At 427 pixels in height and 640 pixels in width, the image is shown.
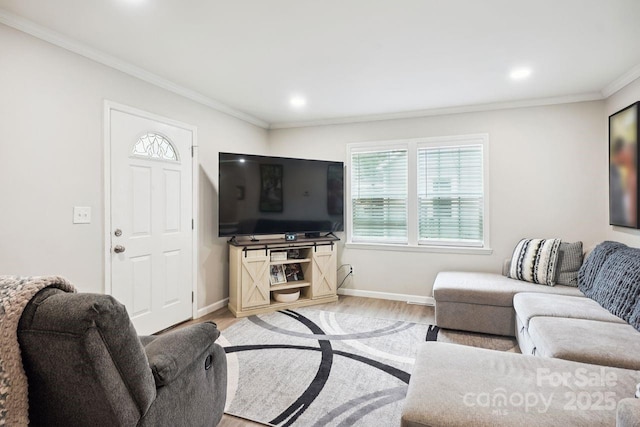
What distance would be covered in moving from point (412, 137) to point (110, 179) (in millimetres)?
3412

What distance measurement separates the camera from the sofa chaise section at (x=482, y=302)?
302 centimetres

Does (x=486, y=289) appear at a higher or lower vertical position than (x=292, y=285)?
higher

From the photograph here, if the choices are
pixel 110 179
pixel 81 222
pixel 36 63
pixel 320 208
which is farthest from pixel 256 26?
pixel 320 208

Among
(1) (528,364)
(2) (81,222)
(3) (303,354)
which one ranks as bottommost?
(3) (303,354)

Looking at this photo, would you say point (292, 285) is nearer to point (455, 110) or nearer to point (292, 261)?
point (292, 261)

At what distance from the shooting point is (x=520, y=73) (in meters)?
2.91

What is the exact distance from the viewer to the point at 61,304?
3.05 feet

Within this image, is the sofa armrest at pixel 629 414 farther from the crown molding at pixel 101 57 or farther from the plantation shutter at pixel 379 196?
the crown molding at pixel 101 57

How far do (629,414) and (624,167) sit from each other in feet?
9.95

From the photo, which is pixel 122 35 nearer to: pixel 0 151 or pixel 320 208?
pixel 0 151

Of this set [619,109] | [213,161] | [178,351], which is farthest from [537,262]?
[213,161]

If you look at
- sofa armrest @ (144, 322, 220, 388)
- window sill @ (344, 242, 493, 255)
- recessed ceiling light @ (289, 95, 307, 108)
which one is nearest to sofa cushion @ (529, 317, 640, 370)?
window sill @ (344, 242, 493, 255)

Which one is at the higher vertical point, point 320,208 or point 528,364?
point 320,208

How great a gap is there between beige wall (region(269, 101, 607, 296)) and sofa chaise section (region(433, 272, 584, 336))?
2.29 feet
